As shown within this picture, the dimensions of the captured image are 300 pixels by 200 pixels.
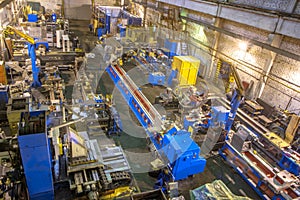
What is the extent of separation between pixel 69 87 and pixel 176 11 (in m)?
8.56


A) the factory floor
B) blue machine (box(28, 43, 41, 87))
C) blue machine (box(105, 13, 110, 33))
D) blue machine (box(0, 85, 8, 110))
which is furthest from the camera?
blue machine (box(105, 13, 110, 33))

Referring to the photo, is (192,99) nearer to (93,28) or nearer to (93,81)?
(93,81)

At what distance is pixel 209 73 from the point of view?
1270 cm

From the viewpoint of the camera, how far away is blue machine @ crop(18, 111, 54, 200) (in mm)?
2871

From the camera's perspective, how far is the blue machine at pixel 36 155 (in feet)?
9.42

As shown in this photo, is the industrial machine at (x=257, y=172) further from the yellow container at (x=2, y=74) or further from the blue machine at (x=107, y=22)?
the blue machine at (x=107, y=22)

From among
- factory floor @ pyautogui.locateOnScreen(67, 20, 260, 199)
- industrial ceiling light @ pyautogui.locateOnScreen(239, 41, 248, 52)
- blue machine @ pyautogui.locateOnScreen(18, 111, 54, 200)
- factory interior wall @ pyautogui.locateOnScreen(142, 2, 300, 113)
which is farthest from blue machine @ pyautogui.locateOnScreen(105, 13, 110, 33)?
blue machine @ pyautogui.locateOnScreen(18, 111, 54, 200)

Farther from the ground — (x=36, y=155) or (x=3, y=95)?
(x=36, y=155)

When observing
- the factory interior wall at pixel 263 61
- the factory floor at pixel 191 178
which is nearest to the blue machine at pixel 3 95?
the factory floor at pixel 191 178

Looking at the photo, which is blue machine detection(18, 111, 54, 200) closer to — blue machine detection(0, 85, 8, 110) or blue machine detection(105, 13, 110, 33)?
blue machine detection(0, 85, 8, 110)

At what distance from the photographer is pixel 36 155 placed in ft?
9.83

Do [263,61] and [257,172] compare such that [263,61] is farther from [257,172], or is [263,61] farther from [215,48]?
[257,172]

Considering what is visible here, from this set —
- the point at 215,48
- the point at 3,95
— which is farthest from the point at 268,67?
the point at 3,95

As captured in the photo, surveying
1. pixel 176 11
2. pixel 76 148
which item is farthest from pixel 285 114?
pixel 176 11
